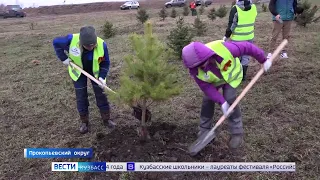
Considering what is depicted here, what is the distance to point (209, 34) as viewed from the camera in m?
10.5

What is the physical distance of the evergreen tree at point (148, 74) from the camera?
129 inches

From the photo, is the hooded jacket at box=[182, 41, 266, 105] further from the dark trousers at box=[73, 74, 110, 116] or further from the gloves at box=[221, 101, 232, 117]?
the dark trousers at box=[73, 74, 110, 116]

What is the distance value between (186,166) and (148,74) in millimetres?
1052

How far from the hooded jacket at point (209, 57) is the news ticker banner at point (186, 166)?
697mm

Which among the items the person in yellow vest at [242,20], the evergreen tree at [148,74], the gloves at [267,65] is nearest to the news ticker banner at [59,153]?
the evergreen tree at [148,74]

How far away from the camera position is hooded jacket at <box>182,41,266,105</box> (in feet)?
9.91

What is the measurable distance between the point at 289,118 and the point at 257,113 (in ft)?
1.43

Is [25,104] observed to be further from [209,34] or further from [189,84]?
[209,34]

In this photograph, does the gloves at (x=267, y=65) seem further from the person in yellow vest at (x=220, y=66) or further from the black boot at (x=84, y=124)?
the black boot at (x=84, y=124)

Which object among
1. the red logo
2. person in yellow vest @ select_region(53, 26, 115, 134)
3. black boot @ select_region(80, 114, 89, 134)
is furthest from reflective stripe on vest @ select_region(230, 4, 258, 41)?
black boot @ select_region(80, 114, 89, 134)

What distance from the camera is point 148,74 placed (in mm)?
3322

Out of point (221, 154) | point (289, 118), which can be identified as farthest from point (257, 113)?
point (221, 154)

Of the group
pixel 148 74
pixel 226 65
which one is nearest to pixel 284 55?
pixel 226 65

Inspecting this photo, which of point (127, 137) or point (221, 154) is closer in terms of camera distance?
point (221, 154)
